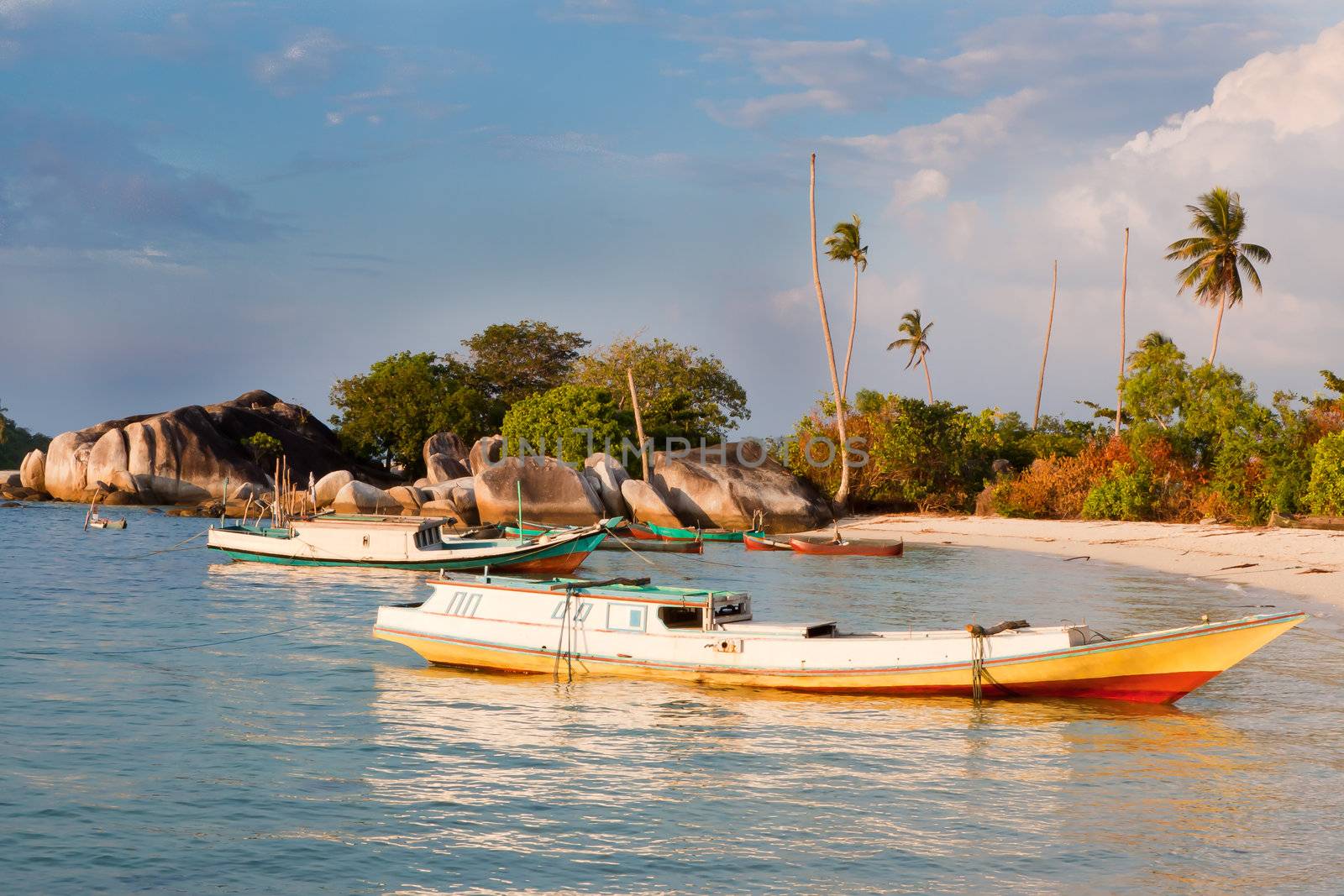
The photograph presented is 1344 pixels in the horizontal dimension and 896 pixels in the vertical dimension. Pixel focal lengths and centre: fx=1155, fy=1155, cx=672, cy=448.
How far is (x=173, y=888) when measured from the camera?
1037cm

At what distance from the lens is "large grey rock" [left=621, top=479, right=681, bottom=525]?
54.0 m

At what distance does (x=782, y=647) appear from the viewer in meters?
18.3

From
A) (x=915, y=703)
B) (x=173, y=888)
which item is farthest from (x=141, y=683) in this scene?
(x=915, y=703)

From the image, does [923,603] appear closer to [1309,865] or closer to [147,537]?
[1309,865]

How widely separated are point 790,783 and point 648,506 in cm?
4019

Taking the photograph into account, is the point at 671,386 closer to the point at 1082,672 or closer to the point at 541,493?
the point at 541,493

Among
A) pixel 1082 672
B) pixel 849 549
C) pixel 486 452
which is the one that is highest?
pixel 486 452

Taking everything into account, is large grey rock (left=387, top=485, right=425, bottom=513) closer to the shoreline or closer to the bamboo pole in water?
the bamboo pole in water

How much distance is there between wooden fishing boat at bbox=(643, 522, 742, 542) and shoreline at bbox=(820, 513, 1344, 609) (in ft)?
23.6

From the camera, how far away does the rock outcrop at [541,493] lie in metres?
52.4

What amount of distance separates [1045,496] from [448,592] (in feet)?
127

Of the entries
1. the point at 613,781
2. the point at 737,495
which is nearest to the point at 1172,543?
the point at 737,495

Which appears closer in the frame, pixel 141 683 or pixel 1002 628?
pixel 1002 628

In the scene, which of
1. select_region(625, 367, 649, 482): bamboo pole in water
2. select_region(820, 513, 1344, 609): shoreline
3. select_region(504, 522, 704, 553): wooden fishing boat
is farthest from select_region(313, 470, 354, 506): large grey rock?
select_region(820, 513, 1344, 609): shoreline
